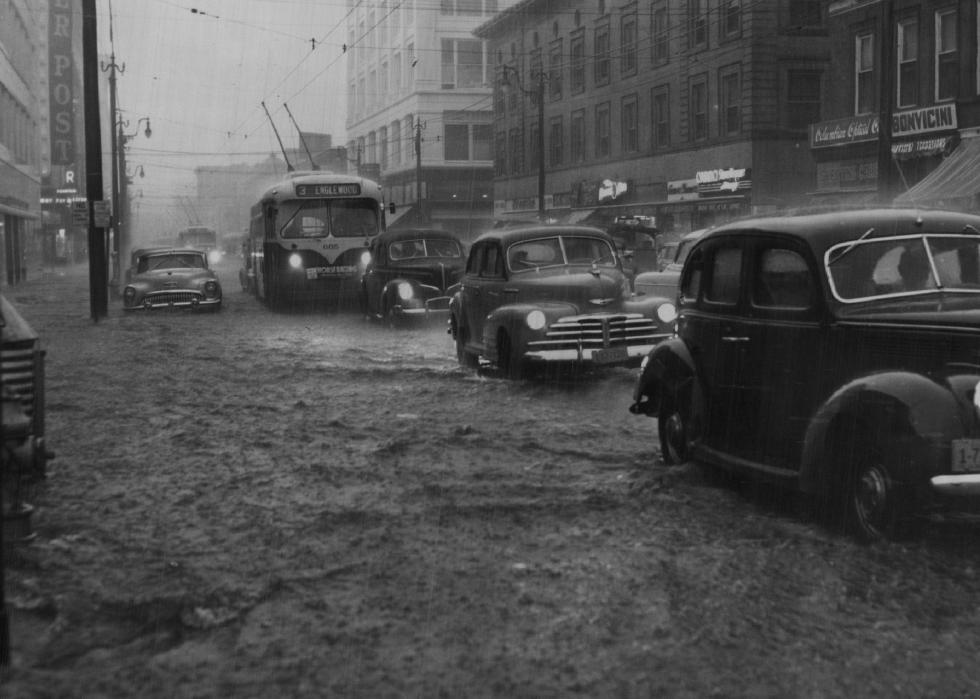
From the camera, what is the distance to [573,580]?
223 inches

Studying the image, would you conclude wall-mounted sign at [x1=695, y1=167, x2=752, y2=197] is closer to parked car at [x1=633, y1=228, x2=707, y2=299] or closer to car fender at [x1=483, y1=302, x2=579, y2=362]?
parked car at [x1=633, y1=228, x2=707, y2=299]

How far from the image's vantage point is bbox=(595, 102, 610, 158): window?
169 ft

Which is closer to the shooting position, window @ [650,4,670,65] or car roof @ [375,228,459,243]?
car roof @ [375,228,459,243]

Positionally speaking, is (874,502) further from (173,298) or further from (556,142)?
(556,142)

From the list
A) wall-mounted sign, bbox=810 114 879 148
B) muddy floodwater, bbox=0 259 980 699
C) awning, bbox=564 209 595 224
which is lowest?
muddy floodwater, bbox=0 259 980 699

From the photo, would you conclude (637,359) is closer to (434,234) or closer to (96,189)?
(434,234)

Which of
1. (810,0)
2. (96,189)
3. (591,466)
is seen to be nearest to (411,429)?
(591,466)

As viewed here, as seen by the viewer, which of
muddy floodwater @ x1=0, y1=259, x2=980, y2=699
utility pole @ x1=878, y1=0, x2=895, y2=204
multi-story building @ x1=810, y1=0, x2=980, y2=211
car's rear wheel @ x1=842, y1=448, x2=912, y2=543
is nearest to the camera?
muddy floodwater @ x1=0, y1=259, x2=980, y2=699

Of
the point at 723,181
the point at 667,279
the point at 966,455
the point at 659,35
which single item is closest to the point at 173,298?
the point at 667,279

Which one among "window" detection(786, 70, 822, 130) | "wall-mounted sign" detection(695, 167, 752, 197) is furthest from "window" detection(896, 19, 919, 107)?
"window" detection(786, 70, 822, 130)

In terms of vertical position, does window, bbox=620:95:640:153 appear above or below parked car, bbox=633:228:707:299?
above

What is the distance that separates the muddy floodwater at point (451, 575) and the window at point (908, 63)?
20.8m

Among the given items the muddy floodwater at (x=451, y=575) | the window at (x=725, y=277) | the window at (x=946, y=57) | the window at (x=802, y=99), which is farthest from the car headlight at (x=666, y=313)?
the window at (x=802, y=99)

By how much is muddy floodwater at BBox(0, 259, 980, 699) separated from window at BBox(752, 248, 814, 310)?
3.95 feet
